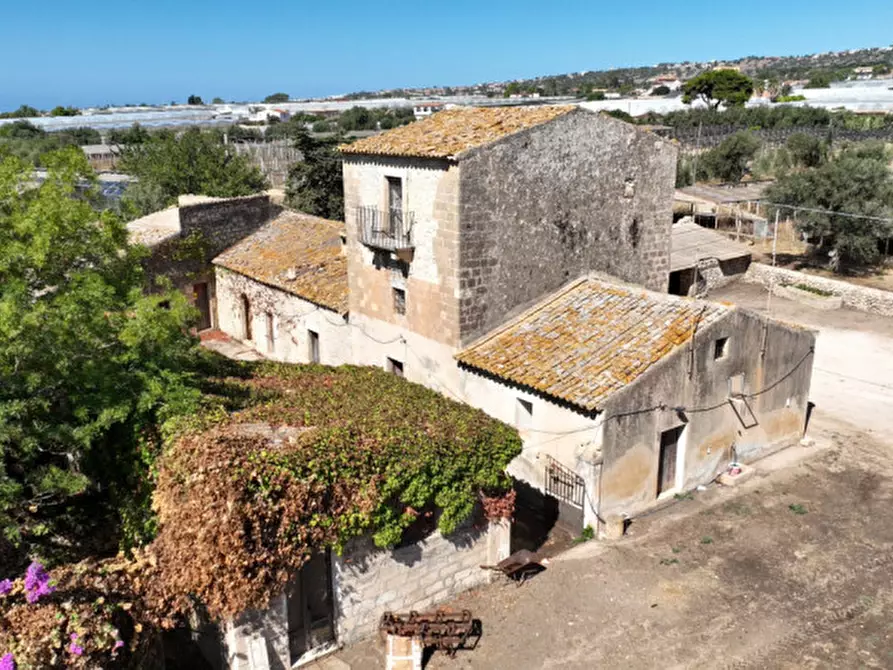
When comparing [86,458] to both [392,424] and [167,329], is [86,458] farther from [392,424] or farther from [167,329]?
[392,424]

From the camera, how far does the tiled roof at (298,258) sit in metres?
24.5

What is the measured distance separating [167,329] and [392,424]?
4164 millimetres

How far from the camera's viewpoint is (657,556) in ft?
52.3

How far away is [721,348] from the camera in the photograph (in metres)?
18.0

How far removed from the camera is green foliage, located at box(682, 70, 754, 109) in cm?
12069

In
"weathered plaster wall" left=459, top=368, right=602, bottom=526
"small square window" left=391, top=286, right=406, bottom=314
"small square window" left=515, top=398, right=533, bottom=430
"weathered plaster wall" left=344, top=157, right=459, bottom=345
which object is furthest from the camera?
"small square window" left=391, top=286, right=406, bottom=314

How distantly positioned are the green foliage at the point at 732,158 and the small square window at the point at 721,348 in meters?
46.2

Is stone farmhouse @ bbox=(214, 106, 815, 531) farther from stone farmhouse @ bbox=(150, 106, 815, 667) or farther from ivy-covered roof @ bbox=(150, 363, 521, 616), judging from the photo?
ivy-covered roof @ bbox=(150, 363, 521, 616)

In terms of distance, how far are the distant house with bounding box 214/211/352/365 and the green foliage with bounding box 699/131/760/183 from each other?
42.0 m

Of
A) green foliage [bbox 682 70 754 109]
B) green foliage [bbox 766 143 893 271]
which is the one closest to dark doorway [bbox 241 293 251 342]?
green foliage [bbox 766 143 893 271]

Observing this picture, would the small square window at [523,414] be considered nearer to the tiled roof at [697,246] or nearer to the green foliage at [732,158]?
the tiled roof at [697,246]

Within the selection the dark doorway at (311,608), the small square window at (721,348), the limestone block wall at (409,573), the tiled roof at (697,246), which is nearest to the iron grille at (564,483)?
the limestone block wall at (409,573)

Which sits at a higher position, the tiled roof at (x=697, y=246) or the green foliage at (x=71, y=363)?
the green foliage at (x=71, y=363)

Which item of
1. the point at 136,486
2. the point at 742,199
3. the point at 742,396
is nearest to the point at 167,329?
the point at 136,486
